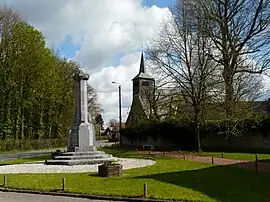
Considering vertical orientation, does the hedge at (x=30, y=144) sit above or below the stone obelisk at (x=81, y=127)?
below

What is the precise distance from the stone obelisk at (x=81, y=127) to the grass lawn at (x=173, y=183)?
9054 millimetres

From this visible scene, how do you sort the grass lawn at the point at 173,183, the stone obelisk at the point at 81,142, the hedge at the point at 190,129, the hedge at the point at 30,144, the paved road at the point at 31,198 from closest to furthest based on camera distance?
the grass lawn at the point at 173,183 < the paved road at the point at 31,198 < the stone obelisk at the point at 81,142 < the hedge at the point at 190,129 < the hedge at the point at 30,144

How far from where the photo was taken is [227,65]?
38312 millimetres

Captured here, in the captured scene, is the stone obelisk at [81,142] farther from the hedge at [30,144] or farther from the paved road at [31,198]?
the hedge at [30,144]

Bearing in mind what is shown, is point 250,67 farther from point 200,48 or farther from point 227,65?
point 200,48

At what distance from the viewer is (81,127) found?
31125mm

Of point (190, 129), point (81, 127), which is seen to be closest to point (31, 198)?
point (81, 127)

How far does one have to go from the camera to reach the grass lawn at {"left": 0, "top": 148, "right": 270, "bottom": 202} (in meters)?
14.3

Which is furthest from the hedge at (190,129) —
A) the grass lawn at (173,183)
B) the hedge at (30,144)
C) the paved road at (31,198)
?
the paved road at (31,198)

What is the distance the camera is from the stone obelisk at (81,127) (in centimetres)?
3053

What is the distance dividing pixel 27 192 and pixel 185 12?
2746cm

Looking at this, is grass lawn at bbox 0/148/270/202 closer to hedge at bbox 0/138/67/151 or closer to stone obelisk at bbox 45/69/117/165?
stone obelisk at bbox 45/69/117/165

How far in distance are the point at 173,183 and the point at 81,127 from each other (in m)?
15.4

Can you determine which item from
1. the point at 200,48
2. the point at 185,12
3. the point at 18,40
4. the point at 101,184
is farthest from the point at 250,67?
the point at 18,40
